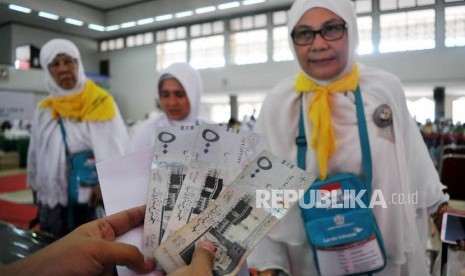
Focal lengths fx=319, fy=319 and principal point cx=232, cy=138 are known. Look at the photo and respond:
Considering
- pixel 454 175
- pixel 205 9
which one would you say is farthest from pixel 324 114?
pixel 454 175

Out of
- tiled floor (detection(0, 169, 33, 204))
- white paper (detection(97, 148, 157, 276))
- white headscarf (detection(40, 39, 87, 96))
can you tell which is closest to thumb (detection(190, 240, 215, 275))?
white paper (detection(97, 148, 157, 276))

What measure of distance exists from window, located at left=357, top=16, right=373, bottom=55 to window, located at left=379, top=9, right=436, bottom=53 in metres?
0.05

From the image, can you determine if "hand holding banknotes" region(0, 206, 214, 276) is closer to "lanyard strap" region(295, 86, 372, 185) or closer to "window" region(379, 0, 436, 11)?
"lanyard strap" region(295, 86, 372, 185)

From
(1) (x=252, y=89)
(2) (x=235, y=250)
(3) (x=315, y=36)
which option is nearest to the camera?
(2) (x=235, y=250)

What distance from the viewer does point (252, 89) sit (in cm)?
873

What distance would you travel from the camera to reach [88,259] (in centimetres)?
46

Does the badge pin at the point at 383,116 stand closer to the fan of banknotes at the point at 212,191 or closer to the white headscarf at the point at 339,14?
the white headscarf at the point at 339,14

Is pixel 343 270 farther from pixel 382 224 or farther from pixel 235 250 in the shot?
pixel 235 250

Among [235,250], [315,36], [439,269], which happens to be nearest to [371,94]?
[315,36]

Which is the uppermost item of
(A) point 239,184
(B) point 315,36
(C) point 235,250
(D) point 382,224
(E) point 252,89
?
(E) point 252,89

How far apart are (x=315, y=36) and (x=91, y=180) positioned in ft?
4.07

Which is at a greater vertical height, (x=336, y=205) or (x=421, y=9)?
(x=421, y=9)

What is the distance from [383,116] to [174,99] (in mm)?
1184

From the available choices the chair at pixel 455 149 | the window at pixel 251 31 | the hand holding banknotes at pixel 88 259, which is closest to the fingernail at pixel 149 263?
the hand holding banknotes at pixel 88 259
